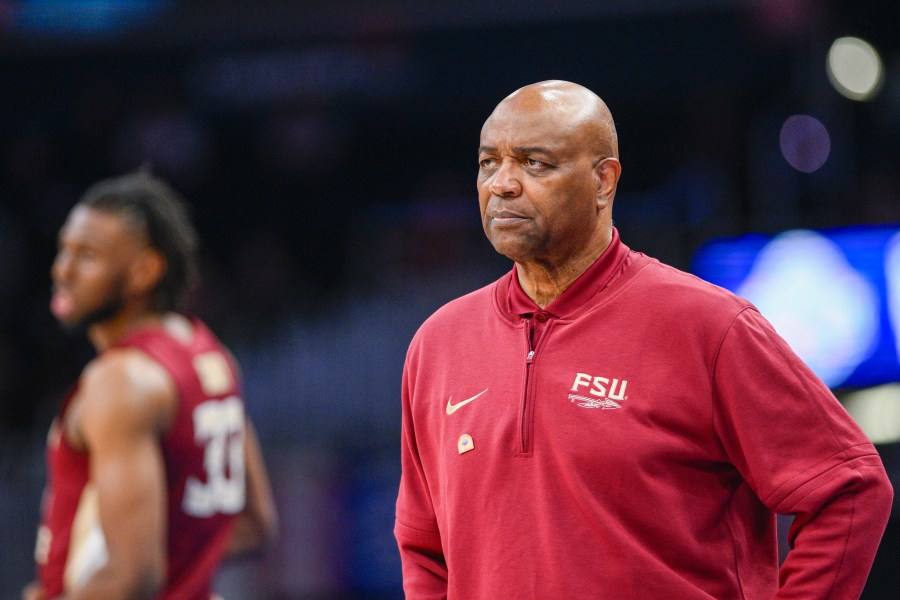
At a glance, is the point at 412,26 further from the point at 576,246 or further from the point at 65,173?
the point at 576,246

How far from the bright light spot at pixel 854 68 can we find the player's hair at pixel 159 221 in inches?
226

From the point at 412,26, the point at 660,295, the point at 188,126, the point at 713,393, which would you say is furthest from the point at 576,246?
the point at 188,126

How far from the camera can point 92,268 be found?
13.0 feet

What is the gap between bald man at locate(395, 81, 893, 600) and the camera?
2209 millimetres

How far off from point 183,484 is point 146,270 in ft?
2.55

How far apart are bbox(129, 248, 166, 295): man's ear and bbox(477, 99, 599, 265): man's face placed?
1.96m

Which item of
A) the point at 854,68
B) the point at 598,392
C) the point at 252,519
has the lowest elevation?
the point at 252,519

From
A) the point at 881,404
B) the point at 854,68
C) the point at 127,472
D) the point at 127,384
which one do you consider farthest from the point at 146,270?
the point at 854,68

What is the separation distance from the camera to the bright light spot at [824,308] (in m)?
6.39

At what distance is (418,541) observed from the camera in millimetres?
2668

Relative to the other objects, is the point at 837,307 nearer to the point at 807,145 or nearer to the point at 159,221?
the point at 807,145

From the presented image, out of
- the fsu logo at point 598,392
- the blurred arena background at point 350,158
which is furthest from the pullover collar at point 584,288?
the blurred arena background at point 350,158

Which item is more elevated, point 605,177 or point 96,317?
point 605,177

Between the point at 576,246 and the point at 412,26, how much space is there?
7.35 metres
